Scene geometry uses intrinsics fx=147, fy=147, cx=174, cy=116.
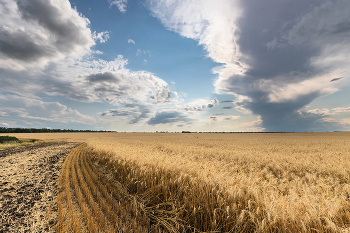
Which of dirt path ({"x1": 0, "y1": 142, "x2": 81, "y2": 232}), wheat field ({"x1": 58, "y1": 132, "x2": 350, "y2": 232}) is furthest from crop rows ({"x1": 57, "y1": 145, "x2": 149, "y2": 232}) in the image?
dirt path ({"x1": 0, "y1": 142, "x2": 81, "y2": 232})

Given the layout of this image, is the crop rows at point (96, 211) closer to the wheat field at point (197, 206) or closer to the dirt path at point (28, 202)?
the wheat field at point (197, 206)

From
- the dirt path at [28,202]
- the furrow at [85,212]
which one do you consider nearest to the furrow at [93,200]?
the furrow at [85,212]

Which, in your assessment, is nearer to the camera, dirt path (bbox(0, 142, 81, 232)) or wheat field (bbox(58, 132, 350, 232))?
wheat field (bbox(58, 132, 350, 232))

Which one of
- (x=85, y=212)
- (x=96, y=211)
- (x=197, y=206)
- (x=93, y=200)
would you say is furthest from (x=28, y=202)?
(x=197, y=206)

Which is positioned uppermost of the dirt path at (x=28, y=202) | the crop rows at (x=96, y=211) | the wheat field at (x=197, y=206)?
the wheat field at (x=197, y=206)

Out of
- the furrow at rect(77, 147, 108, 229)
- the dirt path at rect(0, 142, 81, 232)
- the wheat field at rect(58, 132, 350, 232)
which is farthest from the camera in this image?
the dirt path at rect(0, 142, 81, 232)

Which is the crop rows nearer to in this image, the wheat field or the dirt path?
the wheat field

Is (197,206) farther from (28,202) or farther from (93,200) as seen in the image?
(28,202)

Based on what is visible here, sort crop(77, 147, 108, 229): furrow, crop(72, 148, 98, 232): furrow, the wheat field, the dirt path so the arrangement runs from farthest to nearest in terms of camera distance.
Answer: the dirt path
crop(77, 147, 108, 229): furrow
crop(72, 148, 98, 232): furrow
the wheat field

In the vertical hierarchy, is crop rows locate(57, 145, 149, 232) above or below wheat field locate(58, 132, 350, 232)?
below

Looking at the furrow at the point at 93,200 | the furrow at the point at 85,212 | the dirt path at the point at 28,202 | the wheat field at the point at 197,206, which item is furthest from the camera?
the dirt path at the point at 28,202

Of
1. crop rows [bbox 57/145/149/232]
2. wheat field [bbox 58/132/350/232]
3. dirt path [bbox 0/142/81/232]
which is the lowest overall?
dirt path [bbox 0/142/81/232]

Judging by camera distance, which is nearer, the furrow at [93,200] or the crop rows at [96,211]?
the crop rows at [96,211]

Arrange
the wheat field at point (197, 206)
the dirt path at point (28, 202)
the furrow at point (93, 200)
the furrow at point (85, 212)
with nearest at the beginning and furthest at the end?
the wheat field at point (197, 206) → the furrow at point (85, 212) → the furrow at point (93, 200) → the dirt path at point (28, 202)
